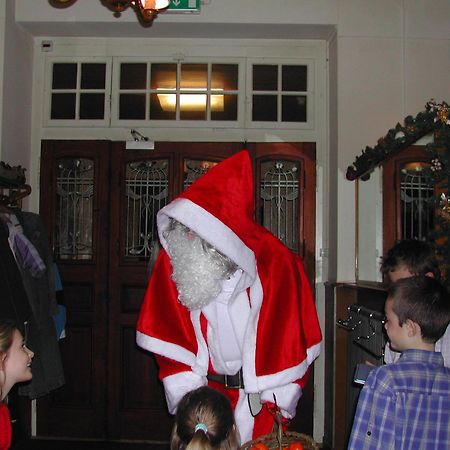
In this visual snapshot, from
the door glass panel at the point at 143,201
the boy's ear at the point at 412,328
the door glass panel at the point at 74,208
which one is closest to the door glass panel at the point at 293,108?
the door glass panel at the point at 143,201

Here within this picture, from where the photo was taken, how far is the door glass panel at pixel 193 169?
424 centimetres

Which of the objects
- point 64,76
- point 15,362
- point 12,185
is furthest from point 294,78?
point 15,362

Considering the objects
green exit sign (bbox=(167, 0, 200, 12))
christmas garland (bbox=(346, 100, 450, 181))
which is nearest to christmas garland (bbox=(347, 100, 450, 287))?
christmas garland (bbox=(346, 100, 450, 181))

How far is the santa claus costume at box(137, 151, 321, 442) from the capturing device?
245 cm

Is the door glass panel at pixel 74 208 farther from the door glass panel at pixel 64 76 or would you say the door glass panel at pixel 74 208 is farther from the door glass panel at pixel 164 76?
the door glass panel at pixel 164 76

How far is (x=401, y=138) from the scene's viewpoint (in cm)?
303

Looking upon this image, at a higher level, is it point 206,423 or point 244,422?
point 206,423

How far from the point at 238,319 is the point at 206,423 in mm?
737

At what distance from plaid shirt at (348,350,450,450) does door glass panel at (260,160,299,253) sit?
2.50 metres

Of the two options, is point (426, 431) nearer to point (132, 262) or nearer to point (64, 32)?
point (132, 262)

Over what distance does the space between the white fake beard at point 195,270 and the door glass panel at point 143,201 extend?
1.66m

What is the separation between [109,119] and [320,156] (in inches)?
62.5

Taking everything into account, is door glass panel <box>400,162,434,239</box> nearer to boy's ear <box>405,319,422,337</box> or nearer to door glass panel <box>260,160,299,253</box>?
door glass panel <box>260,160,299,253</box>

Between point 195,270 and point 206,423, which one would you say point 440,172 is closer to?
point 195,270
